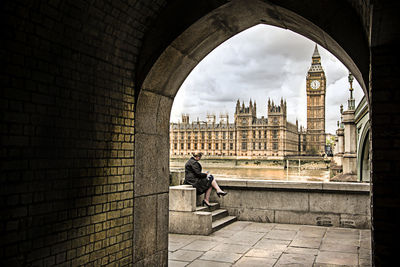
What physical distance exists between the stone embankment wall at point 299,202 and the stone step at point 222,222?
30cm

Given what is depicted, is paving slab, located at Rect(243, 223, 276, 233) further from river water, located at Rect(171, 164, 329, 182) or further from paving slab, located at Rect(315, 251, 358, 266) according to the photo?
river water, located at Rect(171, 164, 329, 182)

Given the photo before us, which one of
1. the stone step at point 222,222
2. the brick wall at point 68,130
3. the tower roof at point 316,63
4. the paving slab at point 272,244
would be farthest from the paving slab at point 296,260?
the tower roof at point 316,63

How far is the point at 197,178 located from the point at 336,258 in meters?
3.77

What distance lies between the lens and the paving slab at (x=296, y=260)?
19.1 ft

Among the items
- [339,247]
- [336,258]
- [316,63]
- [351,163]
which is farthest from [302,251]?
[316,63]

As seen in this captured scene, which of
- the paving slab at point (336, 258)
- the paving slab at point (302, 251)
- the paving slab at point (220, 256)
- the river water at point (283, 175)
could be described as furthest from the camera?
the river water at point (283, 175)

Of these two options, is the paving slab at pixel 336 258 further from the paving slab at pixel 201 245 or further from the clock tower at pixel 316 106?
the clock tower at pixel 316 106

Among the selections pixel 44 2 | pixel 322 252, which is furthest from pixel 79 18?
pixel 322 252

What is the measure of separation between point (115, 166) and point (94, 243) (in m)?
0.92

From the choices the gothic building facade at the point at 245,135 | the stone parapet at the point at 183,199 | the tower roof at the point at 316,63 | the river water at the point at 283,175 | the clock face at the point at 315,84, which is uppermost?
the tower roof at the point at 316,63

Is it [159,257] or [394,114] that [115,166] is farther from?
[394,114]

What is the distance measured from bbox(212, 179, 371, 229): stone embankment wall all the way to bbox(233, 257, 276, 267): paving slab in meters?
3.17

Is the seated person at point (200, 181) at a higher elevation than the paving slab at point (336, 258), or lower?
higher

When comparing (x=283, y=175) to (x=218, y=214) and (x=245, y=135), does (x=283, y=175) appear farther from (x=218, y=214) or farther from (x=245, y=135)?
(x=218, y=214)
